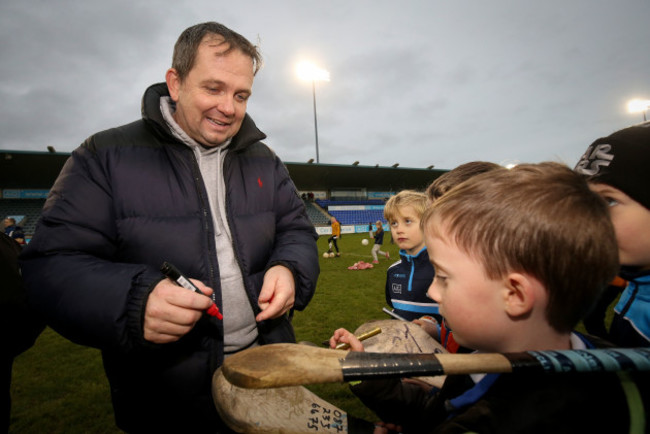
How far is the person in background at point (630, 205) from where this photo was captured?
1.32 m

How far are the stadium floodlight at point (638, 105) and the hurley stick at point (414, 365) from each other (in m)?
43.7

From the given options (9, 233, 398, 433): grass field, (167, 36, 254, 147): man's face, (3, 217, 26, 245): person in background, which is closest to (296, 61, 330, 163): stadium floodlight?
(3, 217, 26, 245): person in background

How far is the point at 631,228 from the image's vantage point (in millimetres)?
1333

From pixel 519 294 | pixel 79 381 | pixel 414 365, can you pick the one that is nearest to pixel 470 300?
pixel 519 294

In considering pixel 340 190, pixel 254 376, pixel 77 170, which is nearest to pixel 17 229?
pixel 77 170

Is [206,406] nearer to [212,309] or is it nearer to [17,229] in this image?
[212,309]

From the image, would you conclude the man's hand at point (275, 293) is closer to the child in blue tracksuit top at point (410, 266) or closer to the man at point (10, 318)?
the man at point (10, 318)

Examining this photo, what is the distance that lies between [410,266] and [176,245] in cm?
232

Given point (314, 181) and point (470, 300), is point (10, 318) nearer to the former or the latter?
point (470, 300)

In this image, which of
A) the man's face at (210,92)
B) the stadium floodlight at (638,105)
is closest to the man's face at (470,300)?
the man's face at (210,92)

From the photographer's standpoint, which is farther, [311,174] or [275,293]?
[311,174]

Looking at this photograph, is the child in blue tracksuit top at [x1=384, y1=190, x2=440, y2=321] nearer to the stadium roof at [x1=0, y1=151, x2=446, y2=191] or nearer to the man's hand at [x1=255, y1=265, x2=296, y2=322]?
the man's hand at [x1=255, y1=265, x2=296, y2=322]

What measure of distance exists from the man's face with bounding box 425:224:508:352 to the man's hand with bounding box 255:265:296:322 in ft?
2.24

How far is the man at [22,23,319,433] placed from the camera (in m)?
1.07
